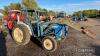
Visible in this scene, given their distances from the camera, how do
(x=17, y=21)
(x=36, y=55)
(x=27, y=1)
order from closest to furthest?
(x=36, y=55)
(x=17, y=21)
(x=27, y=1)

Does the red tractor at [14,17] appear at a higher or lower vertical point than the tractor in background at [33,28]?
higher

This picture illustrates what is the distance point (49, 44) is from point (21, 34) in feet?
6.60

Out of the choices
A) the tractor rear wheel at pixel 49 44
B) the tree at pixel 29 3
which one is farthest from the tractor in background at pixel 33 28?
the tree at pixel 29 3

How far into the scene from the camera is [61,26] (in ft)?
36.9

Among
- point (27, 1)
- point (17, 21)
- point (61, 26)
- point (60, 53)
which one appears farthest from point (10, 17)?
point (27, 1)

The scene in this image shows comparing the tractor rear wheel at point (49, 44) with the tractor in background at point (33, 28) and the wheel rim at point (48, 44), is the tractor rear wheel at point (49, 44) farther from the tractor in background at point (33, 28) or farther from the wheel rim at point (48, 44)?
the tractor in background at point (33, 28)

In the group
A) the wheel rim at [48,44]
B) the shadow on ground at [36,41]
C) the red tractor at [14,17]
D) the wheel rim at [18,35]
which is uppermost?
the red tractor at [14,17]

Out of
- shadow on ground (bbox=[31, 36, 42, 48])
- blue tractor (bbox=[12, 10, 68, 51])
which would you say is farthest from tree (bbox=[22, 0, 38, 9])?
blue tractor (bbox=[12, 10, 68, 51])

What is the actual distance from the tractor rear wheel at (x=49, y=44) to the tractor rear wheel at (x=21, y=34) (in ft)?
3.66

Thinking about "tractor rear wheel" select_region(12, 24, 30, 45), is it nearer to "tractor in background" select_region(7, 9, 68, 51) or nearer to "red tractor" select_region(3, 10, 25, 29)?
"tractor in background" select_region(7, 9, 68, 51)

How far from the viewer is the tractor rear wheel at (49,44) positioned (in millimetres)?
9742

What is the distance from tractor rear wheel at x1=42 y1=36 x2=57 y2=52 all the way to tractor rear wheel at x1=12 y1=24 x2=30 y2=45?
1.12 meters

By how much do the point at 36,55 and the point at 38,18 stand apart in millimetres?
2632

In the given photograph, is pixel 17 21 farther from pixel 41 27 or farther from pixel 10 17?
pixel 41 27
